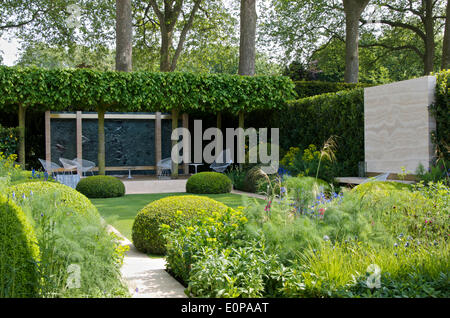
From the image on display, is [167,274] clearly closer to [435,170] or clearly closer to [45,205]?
[45,205]

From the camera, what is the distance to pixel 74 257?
2.87 meters

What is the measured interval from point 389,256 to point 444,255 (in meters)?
0.45

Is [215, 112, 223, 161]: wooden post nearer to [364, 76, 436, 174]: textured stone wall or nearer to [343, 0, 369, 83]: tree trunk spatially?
[343, 0, 369, 83]: tree trunk

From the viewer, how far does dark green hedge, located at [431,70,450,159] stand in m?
8.09

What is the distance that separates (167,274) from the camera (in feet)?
13.2

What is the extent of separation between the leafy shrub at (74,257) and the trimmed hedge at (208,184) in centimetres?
766

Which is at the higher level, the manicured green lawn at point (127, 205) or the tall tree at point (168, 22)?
the tall tree at point (168, 22)

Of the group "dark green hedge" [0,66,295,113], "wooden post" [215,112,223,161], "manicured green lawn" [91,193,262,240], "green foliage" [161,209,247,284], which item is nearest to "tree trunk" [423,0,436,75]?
"dark green hedge" [0,66,295,113]

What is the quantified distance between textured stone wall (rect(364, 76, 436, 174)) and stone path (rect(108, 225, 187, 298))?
6.15 m

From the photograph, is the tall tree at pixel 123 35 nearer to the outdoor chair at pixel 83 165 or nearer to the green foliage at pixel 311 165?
the outdoor chair at pixel 83 165

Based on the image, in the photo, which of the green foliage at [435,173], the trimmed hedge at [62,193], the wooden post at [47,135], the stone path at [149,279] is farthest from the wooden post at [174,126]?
the stone path at [149,279]

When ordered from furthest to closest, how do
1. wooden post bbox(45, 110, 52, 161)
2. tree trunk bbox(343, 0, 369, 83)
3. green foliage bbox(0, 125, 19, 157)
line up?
tree trunk bbox(343, 0, 369, 83) < wooden post bbox(45, 110, 52, 161) < green foliage bbox(0, 125, 19, 157)

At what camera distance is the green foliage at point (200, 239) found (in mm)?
3680

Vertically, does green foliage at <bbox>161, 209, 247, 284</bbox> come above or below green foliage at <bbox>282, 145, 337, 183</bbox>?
below
